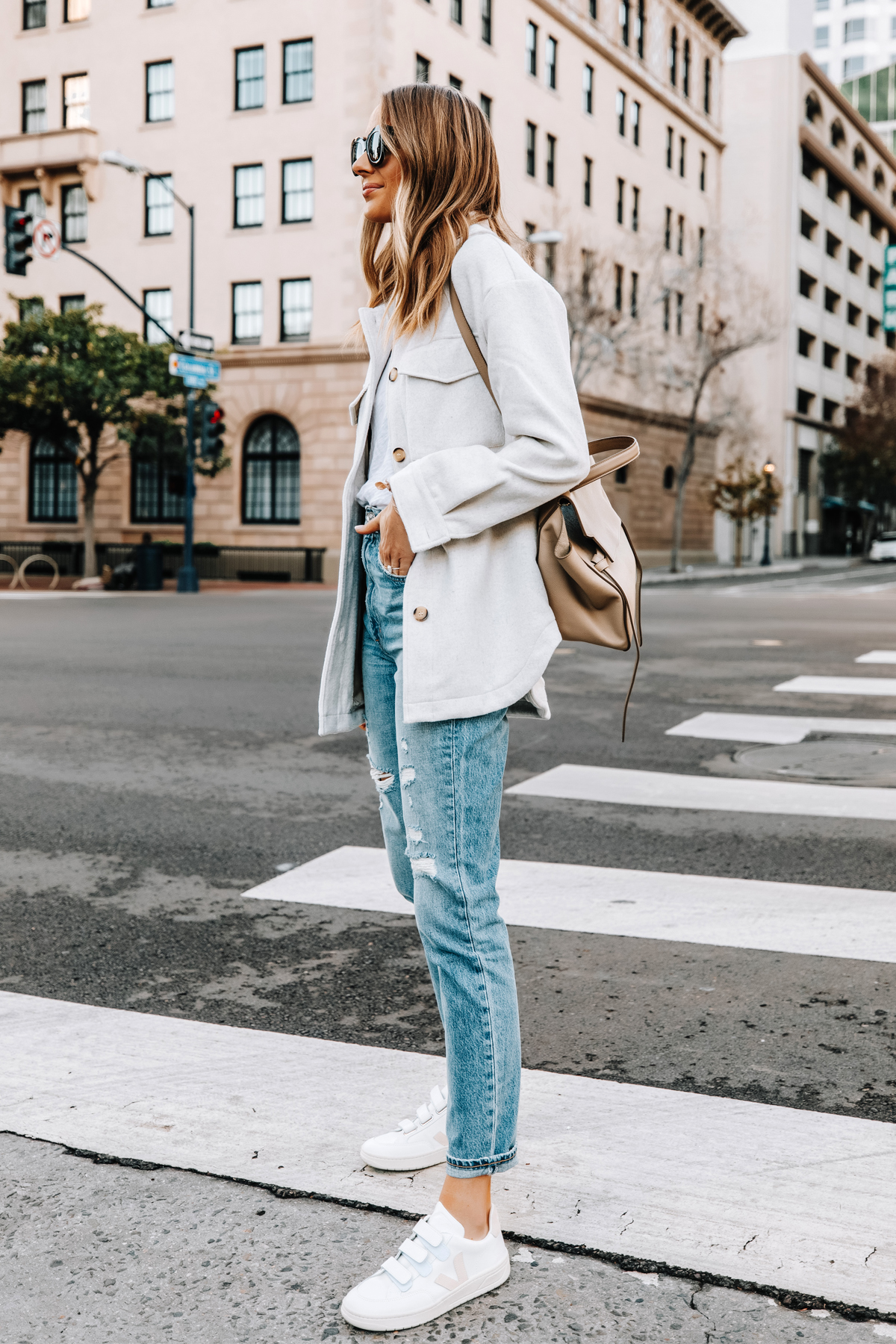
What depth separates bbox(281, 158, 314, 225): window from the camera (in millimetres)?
34938

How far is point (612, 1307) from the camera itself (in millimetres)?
2199

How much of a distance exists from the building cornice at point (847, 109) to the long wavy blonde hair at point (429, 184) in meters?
64.1

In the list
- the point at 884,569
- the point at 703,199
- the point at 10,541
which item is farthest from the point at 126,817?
the point at 703,199

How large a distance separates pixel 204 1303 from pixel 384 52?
35.2m

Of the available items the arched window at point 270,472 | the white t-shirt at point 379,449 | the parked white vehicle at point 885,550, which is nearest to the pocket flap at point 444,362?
the white t-shirt at point 379,449

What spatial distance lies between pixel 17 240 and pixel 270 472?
14.5m

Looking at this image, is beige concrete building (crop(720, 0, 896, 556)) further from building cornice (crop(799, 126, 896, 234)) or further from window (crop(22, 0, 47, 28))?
window (crop(22, 0, 47, 28))

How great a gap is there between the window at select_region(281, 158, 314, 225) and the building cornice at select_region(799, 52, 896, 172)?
3362cm

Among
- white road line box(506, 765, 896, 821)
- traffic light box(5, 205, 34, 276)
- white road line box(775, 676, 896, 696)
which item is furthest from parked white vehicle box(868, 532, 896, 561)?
white road line box(506, 765, 896, 821)

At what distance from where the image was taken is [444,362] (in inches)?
91.1

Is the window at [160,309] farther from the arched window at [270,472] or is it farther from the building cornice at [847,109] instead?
the building cornice at [847,109]

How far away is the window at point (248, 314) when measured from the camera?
36062mm

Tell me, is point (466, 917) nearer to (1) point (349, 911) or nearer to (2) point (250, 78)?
(1) point (349, 911)

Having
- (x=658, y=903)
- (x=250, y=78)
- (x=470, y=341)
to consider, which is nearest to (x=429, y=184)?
(x=470, y=341)
